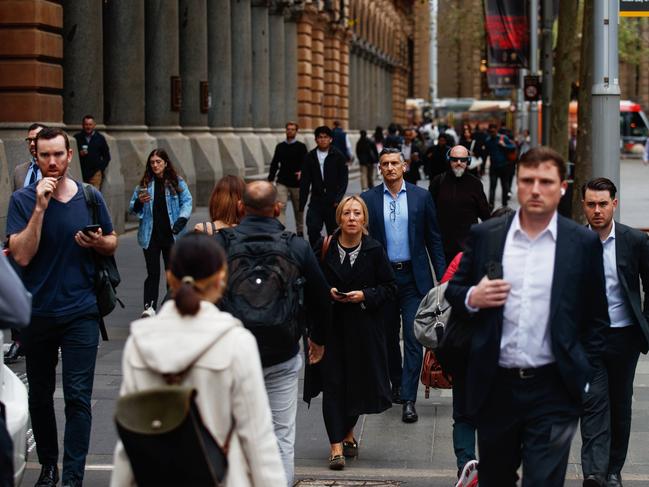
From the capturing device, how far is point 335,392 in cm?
799

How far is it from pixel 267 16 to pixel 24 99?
1971 cm

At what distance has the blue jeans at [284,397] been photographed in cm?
629

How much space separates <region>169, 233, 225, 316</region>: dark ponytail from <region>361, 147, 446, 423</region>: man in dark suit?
4825mm

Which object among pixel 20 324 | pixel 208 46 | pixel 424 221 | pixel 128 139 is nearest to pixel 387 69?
pixel 208 46

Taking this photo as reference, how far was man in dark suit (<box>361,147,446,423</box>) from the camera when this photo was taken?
9164 millimetres

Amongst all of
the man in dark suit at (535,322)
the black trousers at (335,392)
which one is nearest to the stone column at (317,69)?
the black trousers at (335,392)

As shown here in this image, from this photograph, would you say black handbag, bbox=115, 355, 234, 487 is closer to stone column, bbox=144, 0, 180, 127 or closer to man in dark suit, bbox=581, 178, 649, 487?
man in dark suit, bbox=581, 178, 649, 487

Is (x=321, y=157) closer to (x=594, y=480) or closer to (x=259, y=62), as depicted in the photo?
(x=594, y=480)

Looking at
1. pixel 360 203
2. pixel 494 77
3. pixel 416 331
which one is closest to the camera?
pixel 416 331

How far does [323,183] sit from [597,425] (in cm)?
1054

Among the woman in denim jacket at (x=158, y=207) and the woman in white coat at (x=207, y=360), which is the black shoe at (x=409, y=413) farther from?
the woman in white coat at (x=207, y=360)

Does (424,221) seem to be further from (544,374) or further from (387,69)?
(387,69)

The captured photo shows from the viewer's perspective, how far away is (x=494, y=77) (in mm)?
41656

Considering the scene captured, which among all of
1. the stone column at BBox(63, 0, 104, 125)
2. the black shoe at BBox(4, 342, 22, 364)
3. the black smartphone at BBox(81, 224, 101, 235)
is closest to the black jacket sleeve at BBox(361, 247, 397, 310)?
the black smartphone at BBox(81, 224, 101, 235)
